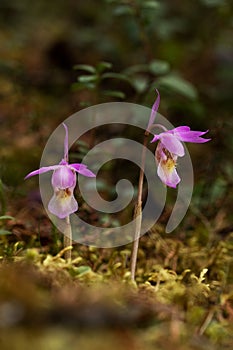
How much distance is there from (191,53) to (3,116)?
70.3 inches

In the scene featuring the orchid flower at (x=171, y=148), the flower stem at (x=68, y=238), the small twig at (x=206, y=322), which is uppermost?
the orchid flower at (x=171, y=148)

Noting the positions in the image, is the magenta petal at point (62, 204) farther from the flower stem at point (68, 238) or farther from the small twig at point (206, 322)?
the small twig at point (206, 322)

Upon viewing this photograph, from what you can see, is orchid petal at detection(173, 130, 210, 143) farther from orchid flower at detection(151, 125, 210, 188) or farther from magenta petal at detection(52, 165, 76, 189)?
magenta petal at detection(52, 165, 76, 189)

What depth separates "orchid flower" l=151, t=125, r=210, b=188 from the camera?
1436 millimetres

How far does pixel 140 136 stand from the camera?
2.76 meters

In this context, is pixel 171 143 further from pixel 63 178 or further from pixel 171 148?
pixel 63 178

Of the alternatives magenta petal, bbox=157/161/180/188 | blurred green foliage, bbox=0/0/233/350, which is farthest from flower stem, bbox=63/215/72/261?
magenta petal, bbox=157/161/180/188

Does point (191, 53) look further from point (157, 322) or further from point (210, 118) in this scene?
point (157, 322)

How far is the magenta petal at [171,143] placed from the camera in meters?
1.43

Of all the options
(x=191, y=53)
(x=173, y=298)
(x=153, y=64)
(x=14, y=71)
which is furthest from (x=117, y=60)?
(x=173, y=298)

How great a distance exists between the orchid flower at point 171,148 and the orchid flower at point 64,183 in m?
0.21

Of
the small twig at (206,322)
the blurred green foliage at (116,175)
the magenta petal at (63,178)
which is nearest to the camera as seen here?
the blurred green foliage at (116,175)

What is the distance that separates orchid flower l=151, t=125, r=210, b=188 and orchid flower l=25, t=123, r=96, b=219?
211 mm

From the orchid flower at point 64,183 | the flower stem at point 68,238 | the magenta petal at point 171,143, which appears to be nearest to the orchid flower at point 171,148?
the magenta petal at point 171,143
